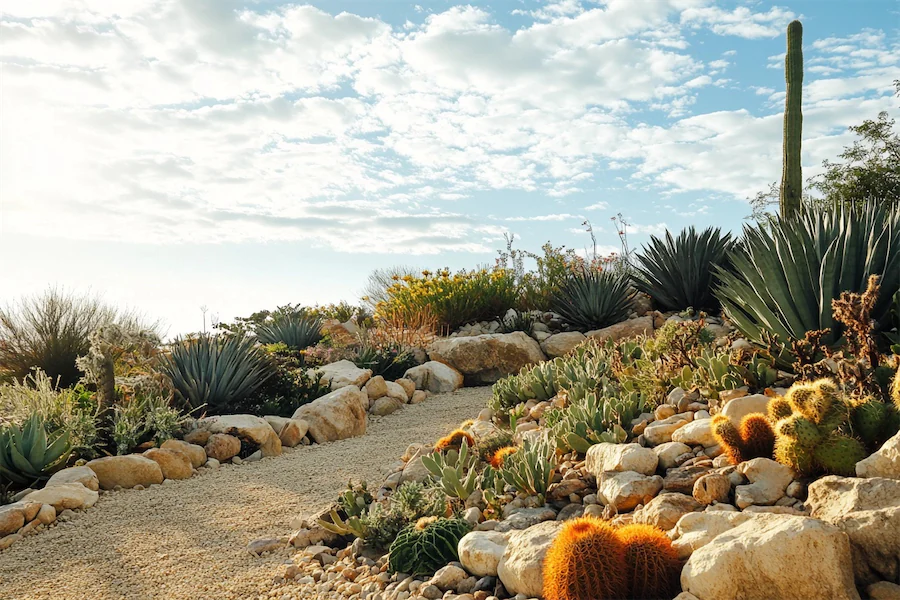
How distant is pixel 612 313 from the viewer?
12219mm

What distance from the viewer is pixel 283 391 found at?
10141mm

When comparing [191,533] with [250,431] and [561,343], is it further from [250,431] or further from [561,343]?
[561,343]

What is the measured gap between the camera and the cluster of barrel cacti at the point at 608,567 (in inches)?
122

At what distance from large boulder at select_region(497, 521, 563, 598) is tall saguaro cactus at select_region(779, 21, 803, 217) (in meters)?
10.5

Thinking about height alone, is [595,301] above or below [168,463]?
above

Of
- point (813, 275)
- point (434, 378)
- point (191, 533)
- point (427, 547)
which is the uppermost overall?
point (813, 275)

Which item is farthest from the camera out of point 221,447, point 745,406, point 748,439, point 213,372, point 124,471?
point 213,372

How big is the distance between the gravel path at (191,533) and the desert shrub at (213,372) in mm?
1677

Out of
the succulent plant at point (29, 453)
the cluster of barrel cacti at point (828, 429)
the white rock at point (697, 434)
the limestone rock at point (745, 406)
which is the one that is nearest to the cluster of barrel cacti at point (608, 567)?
the cluster of barrel cacti at point (828, 429)

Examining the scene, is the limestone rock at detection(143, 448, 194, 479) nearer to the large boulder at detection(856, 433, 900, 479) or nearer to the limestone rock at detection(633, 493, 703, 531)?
the limestone rock at detection(633, 493, 703, 531)

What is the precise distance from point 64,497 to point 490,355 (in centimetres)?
679

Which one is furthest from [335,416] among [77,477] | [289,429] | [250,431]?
[77,477]

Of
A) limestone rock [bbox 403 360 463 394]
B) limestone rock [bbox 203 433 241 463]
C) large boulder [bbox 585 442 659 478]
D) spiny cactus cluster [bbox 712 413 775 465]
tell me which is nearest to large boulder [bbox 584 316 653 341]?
limestone rock [bbox 403 360 463 394]

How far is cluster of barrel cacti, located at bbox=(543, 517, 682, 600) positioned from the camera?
3096 mm
